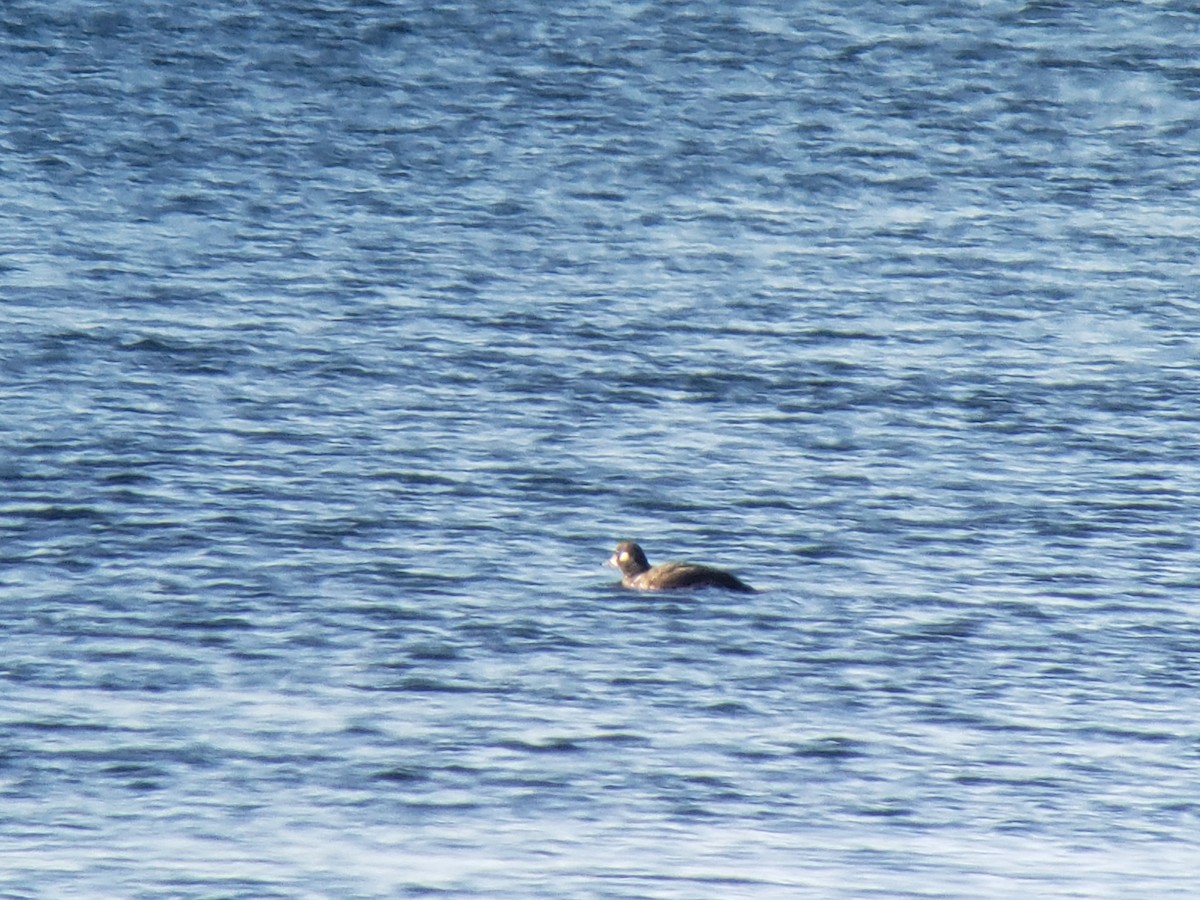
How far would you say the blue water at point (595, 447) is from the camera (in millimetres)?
17391

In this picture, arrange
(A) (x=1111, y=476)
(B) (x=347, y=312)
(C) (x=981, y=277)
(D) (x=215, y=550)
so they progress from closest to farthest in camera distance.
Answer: (D) (x=215, y=550) < (A) (x=1111, y=476) < (B) (x=347, y=312) < (C) (x=981, y=277)

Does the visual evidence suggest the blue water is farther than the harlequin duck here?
No

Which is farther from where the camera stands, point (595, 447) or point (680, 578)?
point (595, 447)

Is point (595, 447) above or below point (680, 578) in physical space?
below

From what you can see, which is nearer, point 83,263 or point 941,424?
point 941,424

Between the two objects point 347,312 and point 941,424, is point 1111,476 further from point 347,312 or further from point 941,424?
point 347,312

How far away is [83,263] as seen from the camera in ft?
112

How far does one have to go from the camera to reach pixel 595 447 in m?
27.8

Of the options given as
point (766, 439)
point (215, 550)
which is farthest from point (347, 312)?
point (215, 550)

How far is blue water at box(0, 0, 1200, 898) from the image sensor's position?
1739 cm

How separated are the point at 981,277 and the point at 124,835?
2074cm

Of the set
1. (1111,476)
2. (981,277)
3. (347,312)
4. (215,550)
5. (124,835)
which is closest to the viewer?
(124,835)

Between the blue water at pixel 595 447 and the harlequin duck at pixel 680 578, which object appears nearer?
the blue water at pixel 595 447

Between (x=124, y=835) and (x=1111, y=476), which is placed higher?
(x=124, y=835)
